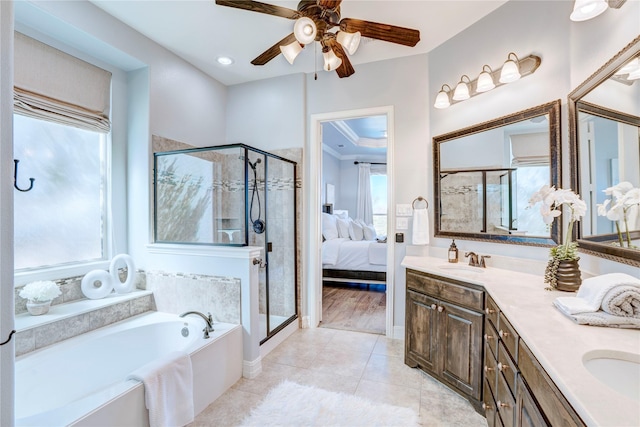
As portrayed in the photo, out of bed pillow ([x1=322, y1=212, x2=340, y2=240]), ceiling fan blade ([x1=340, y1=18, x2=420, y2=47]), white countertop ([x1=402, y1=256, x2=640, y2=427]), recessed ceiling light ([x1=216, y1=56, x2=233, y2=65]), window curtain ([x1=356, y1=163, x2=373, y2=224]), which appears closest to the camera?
white countertop ([x1=402, y1=256, x2=640, y2=427])

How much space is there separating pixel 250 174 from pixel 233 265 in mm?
836

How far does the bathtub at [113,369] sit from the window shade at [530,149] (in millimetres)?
2445

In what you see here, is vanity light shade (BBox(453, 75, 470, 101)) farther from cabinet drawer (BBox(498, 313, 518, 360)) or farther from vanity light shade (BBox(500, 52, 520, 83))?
cabinet drawer (BBox(498, 313, 518, 360))

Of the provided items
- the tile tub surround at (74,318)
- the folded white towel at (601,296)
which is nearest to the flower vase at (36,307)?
the tile tub surround at (74,318)

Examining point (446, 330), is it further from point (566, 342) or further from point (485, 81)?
point (485, 81)

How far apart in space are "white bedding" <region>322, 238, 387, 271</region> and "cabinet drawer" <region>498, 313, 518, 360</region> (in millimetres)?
3067

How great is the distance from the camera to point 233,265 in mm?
2289

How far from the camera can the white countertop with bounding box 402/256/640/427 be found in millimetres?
634

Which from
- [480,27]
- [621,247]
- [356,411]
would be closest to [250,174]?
[356,411]

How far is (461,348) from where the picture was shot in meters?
1.91

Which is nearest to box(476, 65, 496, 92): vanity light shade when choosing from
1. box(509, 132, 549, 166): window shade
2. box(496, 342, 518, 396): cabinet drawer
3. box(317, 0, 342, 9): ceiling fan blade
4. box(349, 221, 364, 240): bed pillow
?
box(509, 132, 549, 166): window shade

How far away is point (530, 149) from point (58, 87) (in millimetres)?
3492

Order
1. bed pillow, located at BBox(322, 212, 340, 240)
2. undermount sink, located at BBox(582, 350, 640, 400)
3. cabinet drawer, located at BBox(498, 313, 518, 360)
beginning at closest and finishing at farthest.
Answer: undermount sink, located at BBox(582, 350, 640, 400)
cabinet drawer, located at BBox(498, 313, 518, 360)
bed pillow, located at BBox(322, 212, 340, 240)

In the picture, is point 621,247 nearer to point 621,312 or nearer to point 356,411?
point 621,312
